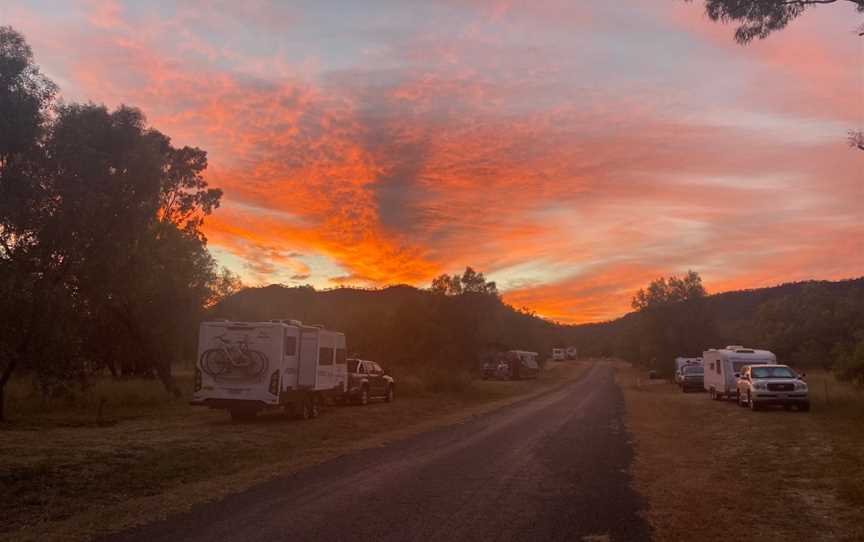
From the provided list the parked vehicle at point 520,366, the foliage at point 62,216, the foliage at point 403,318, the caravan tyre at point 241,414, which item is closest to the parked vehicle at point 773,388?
the foliage at point 403,318

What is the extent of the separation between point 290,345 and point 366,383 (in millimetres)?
8477

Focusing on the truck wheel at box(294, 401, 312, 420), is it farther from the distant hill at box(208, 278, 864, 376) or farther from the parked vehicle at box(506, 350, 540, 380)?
the parked vehicle at box(506, 350, 540, 380)

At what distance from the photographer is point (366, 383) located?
29.2m

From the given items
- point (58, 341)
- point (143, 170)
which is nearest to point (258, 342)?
point (58, 341)

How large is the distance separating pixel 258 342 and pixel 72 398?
7.57m

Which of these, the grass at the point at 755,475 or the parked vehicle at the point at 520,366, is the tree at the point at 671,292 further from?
the grass at the point at 755,475

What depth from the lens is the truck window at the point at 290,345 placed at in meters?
20.9

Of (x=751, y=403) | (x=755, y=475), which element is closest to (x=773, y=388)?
(x=751, y=403)

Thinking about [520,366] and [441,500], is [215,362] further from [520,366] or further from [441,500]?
[520,366]

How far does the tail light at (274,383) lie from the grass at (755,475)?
33.5 feet

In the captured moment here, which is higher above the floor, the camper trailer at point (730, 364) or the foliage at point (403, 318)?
the foliage at point (403, 318)

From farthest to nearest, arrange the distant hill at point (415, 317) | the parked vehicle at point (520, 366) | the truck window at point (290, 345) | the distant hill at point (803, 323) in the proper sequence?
the distant hill at point (803, 323) < the parked vehicle at point (520, 366) < the distant hill at point (415, 317) < the truck window at point (290, 345)

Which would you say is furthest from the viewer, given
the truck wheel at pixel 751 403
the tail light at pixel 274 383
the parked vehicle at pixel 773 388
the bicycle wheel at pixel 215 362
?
the truck wheel at pixel 751 403

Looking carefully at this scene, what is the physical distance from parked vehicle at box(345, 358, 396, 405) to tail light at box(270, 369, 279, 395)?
7456mm
